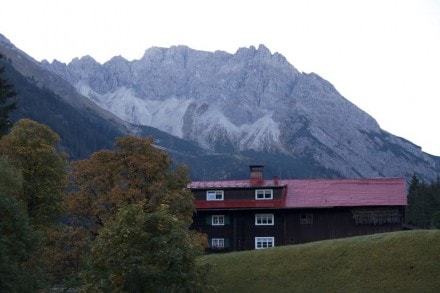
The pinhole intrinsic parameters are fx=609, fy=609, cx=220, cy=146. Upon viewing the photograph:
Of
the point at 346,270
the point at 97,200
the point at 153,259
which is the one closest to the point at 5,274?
the point at 153,259

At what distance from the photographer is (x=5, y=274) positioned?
33.4 m

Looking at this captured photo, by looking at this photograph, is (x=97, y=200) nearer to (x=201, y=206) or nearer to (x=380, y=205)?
(x=201, y=206)

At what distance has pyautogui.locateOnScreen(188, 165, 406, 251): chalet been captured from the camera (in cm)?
6931

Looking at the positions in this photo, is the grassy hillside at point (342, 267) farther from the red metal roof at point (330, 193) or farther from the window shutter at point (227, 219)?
the window shutter at point (227, 219)

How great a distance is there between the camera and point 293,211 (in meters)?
71.9

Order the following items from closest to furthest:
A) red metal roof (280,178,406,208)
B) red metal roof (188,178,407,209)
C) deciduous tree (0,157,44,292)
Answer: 1. deciduous tree (0,157,44,292)
2. red metal roof (280,178,406,208)
3. red metal roof (188,178,407,209)

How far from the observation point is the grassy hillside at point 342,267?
42.1 m

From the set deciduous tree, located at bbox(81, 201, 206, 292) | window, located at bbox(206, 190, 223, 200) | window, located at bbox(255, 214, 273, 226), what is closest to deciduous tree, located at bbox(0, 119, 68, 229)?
deciduous tree, located at bbox(81, 201, 206, 292)

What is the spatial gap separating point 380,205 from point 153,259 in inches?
1682

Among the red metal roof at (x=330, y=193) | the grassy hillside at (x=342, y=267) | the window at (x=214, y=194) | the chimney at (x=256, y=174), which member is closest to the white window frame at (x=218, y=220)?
the red metal roof at (x=330, y=193)

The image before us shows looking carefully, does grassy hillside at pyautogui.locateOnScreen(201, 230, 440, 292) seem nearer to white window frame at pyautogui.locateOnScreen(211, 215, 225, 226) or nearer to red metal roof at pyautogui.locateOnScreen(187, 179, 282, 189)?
white window frame at pyautogui.locateOnScreen(211, 215, 225, 226)

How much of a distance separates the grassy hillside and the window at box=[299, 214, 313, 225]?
66.8 feet

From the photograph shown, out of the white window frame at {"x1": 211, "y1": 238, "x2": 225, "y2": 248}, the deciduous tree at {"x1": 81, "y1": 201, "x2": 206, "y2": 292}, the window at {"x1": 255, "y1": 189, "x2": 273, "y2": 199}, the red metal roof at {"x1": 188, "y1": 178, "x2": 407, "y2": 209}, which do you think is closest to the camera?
the deciduous tree at {"x1": 81, "y1": 201, "x2": 206, "y2": 292}

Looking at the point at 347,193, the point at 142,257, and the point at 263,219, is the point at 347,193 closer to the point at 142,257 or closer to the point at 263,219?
the point at 263,219
